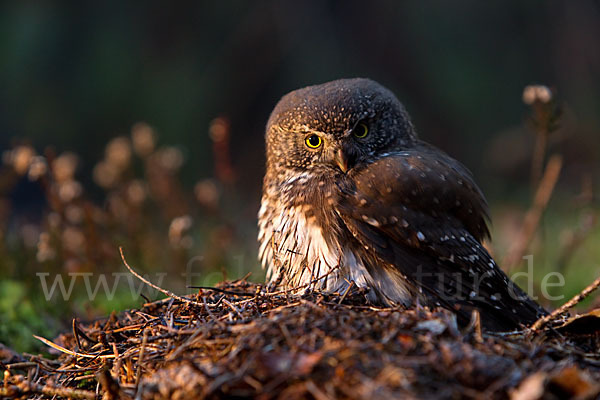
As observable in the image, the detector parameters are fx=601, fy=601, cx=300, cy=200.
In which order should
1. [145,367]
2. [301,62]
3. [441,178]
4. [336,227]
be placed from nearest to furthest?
[145,367], [336,227], [441,178], [301,62]

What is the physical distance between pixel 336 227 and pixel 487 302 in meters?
0.93

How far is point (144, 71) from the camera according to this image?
8.83m

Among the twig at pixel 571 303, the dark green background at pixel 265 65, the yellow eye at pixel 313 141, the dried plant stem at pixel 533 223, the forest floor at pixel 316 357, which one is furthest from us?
the dark green background at pixel 265 65

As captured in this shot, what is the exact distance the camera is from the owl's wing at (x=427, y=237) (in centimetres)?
326

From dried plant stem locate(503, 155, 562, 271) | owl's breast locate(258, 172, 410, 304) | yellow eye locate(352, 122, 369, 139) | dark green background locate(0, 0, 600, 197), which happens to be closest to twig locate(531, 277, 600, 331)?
owl's breast locate(258, 172, 410, 304)

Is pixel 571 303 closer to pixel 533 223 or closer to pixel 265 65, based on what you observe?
pixel 533 223

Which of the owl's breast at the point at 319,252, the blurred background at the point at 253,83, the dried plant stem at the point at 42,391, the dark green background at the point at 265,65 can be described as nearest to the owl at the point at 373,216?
the owl's breast at the point at 319,252

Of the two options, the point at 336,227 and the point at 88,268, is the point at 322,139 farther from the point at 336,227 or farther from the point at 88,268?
the point at 88,268

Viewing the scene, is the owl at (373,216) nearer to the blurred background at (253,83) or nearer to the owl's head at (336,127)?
the owl's head at (336,127)

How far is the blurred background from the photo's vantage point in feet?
25.0

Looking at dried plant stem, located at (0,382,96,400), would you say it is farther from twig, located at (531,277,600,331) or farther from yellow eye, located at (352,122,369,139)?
yellow eye, located at (352,122,369,139)

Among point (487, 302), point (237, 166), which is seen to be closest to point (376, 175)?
point (487, 302)

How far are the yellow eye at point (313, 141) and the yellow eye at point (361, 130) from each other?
223 mm

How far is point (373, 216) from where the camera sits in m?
3.30
